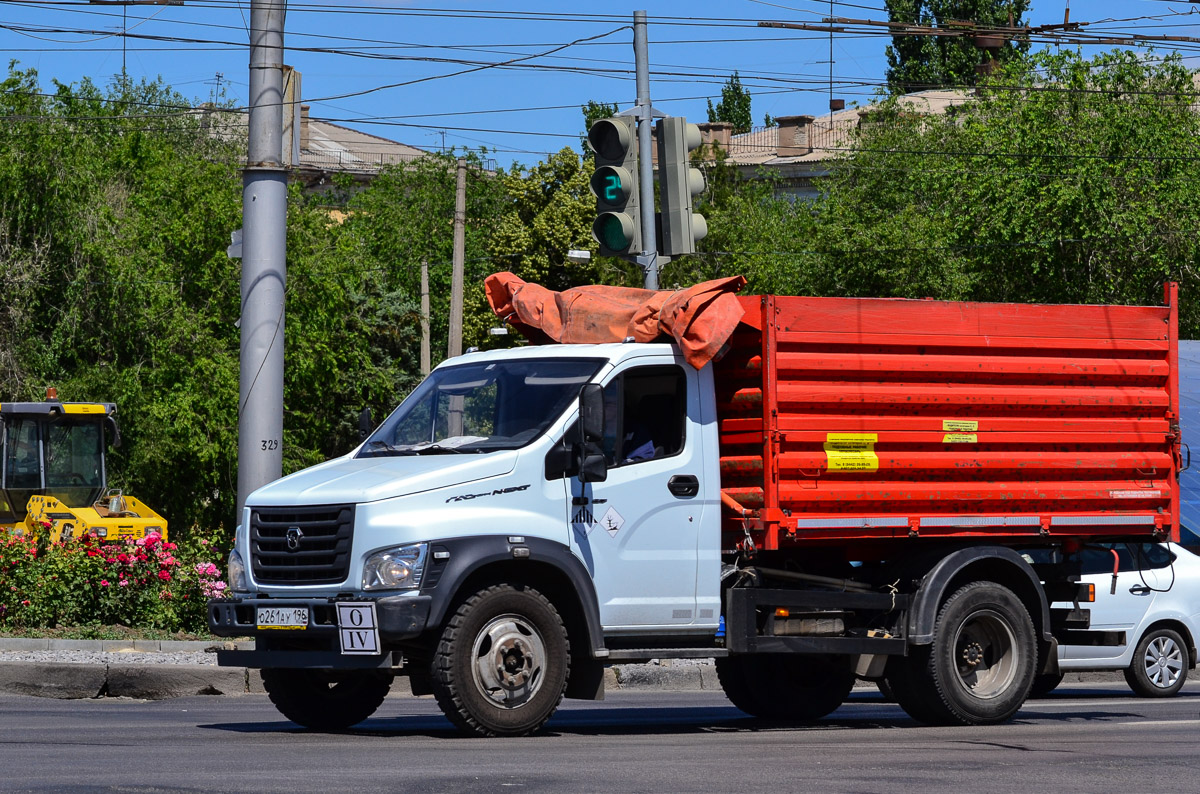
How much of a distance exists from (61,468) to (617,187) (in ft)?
39.3

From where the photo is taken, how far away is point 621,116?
1356 centimetres

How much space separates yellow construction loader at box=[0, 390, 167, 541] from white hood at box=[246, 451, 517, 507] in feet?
38.7

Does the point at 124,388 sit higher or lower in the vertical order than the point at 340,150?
lower

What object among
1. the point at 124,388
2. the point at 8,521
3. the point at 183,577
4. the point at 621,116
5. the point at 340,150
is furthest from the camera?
the point at 340,150

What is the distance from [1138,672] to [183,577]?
30.7ft

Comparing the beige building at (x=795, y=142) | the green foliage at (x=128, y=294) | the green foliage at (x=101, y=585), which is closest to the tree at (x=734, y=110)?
the beige building at (x=795, y=142)

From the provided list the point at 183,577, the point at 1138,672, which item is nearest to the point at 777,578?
the point at 1138,672

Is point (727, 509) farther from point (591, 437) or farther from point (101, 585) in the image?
point (101, 585)

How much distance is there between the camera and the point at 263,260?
14641 millimetres

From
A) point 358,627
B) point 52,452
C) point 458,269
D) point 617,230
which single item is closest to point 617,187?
point 617,230

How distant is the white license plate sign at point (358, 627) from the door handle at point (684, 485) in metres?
2.15

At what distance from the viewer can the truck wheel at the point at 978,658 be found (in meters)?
10.9

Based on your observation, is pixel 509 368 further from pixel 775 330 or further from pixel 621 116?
pixel 621 116

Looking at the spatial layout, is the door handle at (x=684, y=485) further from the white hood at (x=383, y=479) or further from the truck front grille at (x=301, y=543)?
the truck front grille at (x=301, y=543)
